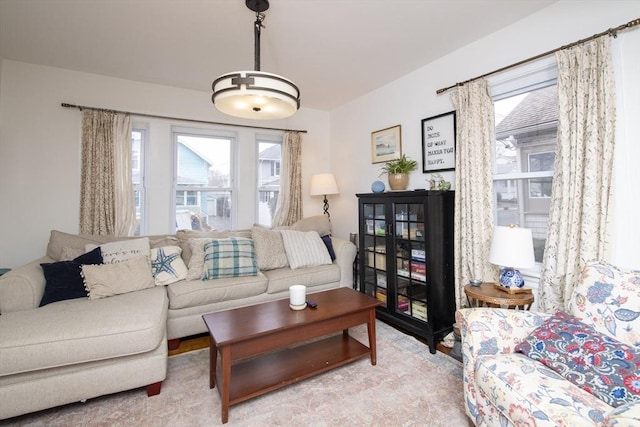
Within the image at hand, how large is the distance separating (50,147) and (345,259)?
127 inches

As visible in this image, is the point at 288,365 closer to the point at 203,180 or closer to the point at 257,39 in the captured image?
the point at 257,39

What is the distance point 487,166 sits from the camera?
2.34 metres

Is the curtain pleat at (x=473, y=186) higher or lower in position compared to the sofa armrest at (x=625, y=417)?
higher

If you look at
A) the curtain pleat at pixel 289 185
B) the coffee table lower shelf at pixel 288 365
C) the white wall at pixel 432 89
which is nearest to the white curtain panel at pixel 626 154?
the white wall at pixel 432 89

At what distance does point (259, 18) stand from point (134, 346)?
2.29m

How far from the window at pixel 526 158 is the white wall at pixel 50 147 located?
3.37 m

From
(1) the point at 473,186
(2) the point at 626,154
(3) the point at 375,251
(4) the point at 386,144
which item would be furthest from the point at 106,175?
(2) the point at 626,154

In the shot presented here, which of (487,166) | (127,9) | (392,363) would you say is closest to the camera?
(127,9)

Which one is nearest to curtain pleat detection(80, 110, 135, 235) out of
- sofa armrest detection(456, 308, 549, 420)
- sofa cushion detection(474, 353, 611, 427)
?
sofa armrest detection(456, 308, 549, 420)

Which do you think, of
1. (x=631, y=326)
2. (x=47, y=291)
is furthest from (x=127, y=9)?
(x=631, y=326)

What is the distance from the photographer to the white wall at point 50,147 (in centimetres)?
276

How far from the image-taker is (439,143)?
2.82 m

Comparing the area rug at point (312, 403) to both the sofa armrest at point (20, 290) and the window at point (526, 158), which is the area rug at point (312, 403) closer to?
the sofa armrest at point (20, 290)

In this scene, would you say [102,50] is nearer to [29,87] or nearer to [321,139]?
[29,87]
